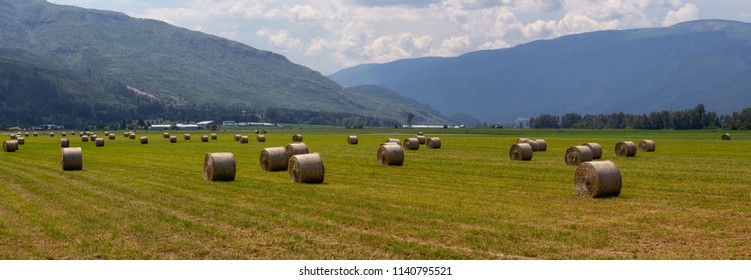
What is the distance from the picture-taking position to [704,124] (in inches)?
7362

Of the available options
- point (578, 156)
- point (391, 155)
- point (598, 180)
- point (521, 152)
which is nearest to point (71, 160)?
point (391, 155)

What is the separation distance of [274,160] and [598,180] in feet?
63.7

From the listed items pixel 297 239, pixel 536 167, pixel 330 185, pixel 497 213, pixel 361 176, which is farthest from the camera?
pixel 536 167

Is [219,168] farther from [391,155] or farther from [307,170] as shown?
[391,155]

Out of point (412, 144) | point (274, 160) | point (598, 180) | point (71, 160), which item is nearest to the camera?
point (598, 180)

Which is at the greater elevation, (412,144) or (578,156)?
(578,156)

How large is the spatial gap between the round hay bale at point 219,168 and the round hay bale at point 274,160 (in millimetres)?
5762

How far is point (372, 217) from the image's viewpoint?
22.2 m

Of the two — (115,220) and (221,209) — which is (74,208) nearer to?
(115,220)

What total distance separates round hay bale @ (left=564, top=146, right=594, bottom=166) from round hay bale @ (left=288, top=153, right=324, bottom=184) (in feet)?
64.5

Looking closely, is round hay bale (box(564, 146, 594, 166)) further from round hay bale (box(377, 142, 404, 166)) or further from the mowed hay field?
round hay bale (box(377, 142, 404, 166))

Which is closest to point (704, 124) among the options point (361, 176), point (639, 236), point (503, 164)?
point (503, 164)

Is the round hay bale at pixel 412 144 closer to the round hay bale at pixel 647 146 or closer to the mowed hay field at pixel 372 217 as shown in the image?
the round hay bale at pixel 647 146
